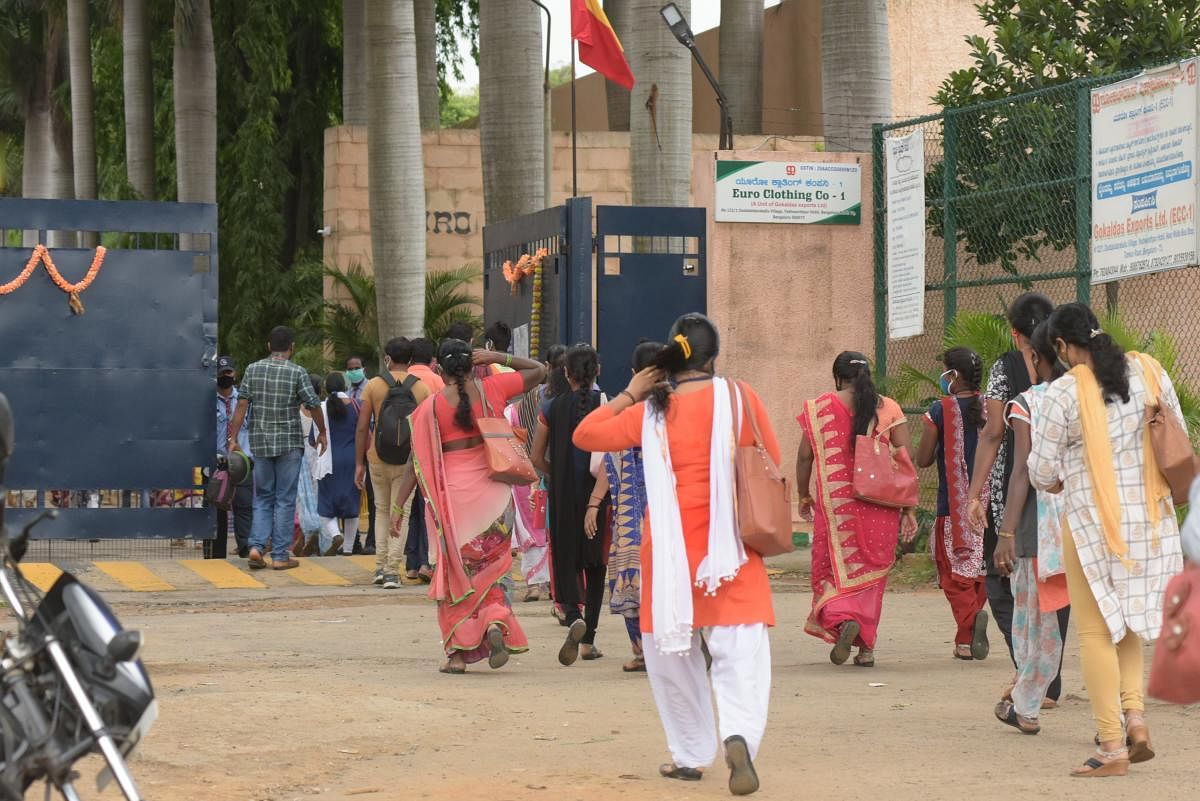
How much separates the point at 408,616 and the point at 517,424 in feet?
4.75

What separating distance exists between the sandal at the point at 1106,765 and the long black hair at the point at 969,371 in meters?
3.24

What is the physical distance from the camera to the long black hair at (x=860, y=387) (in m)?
9.95

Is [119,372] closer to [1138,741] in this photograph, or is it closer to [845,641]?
[845,641]

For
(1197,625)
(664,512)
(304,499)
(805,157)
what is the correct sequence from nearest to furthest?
(1197,625) → (664,512) → (805,157) → (304,499)

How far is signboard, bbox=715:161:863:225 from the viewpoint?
15164 mm

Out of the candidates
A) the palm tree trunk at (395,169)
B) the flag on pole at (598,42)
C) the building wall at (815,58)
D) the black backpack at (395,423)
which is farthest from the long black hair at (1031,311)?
the building wall at (815,58)

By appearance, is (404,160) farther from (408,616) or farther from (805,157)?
(408,616)

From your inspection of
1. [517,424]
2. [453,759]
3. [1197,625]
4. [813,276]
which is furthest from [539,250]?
[1197,625]

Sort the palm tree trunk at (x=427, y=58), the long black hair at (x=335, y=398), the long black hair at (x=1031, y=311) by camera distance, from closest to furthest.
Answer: the long black hair at (x=1031, y=311)
the long black hair at (x=335, y=398)
the palm tree trunk at (x=427, y=58)

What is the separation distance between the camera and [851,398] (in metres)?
10.0

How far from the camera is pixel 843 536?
10.0 meters

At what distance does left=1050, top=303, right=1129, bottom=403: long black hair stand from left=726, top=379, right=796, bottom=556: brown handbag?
1.16 m

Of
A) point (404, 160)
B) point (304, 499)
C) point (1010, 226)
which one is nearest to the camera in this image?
point (1010, 226)

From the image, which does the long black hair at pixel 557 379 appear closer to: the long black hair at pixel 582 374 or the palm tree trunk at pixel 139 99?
the long black hair at pixel 582 374
